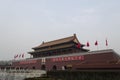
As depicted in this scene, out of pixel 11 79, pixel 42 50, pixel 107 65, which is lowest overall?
pixel 11 79

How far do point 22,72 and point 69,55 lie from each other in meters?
10.9

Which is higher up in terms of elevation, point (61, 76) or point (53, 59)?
point (53, 59)

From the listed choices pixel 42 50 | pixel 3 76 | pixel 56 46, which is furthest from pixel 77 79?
pixel 42 50

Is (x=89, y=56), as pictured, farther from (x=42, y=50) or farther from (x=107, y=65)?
(x=42, y=50)

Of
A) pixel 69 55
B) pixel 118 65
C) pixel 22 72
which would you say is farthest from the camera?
pixel 69 55

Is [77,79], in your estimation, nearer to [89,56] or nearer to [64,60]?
[89,56]

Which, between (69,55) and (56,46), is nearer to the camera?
(69,55)

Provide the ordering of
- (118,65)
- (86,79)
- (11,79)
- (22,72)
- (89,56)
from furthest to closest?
1. (89,56)
2. (22,72)
3. (11,79)
4. (118,65)
5. (86,79)

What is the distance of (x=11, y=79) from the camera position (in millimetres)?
23344

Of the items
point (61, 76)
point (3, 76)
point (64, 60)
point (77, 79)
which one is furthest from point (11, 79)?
point (64, 60)

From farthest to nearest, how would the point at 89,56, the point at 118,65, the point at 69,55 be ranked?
the point at 69,55, the point at 89,56, the point at 118,65

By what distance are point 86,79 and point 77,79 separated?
1.44 meters

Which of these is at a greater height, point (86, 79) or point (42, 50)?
point (42, 50)

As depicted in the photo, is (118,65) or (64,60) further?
(64,60)
